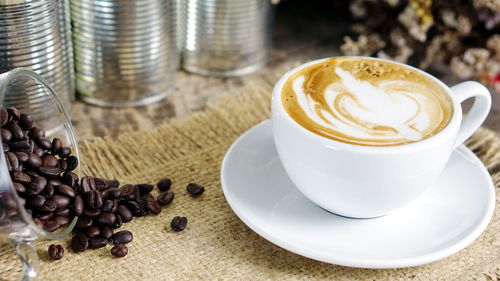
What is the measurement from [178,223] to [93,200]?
0.52ft

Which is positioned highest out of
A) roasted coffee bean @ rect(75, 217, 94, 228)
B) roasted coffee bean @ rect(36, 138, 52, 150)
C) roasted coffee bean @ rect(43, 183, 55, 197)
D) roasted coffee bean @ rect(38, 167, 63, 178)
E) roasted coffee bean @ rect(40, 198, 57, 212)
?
roasted coffee bean @ rect(36, 138, 52, 150)

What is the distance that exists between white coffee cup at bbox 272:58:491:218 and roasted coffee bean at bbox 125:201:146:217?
0.29m

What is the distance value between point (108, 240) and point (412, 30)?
1004 mm

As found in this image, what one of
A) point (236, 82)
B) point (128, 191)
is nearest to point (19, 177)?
point (128, 191)

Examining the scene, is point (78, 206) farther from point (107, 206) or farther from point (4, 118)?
point (4, 118)

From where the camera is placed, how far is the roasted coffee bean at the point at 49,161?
3.83ft

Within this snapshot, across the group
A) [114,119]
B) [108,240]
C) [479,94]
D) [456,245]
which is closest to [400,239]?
[456,245]

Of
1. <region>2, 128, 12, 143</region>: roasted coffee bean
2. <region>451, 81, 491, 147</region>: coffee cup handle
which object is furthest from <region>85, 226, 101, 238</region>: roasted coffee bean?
<region>451, 81, 491, 147</region>: coffee cup handle

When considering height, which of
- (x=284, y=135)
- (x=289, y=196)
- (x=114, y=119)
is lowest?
(x=114, y=119)

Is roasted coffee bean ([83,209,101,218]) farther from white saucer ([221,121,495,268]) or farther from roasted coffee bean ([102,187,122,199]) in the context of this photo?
white saucer ([221,121,495,268])

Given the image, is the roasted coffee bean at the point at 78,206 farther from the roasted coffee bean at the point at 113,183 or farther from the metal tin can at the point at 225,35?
the metal tin can at the point at 225,35

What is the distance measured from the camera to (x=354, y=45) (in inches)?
71.7

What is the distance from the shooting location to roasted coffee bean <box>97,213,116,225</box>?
1.19 metres

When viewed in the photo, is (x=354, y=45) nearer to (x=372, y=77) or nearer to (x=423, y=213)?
(x=372, y=77)
